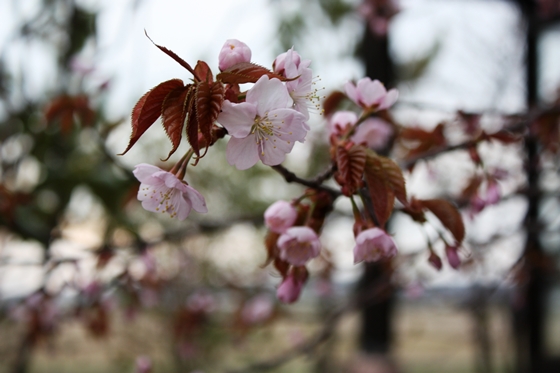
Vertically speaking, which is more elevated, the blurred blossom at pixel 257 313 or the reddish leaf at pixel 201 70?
the reddish leaf at pixel 201 70

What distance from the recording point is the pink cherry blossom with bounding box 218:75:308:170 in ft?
1.48

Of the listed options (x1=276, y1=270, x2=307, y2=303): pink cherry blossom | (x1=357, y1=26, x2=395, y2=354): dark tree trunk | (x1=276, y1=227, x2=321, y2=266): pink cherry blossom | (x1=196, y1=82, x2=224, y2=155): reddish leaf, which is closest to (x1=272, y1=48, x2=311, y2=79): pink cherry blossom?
(x1=196, y1=82, x2=224, y2=155): reddish leaf

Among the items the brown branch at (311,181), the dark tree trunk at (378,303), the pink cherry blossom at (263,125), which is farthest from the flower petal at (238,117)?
the dark tree trunk at (378,303)

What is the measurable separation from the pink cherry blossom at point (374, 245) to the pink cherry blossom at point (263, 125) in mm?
172

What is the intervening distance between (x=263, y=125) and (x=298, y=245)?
198mm

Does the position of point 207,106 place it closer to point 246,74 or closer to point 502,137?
point 246,74

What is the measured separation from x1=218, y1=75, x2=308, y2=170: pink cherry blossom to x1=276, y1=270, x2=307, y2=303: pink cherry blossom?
240 mm

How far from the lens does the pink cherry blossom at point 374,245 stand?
58cm

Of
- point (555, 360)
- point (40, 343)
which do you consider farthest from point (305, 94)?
point (555, 360)

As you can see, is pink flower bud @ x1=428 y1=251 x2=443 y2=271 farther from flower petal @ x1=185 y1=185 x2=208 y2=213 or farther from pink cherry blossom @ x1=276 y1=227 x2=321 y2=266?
flower petal @ x1=185 y1=185 x2=208 y2=213

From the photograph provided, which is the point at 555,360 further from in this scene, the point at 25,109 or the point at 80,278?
the point at 25,109

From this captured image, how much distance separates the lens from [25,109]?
2195 millimetres

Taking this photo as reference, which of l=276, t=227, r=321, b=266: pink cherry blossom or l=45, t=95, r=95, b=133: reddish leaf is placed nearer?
l=276, t=227, r=321, b=266: pink cherry blossom

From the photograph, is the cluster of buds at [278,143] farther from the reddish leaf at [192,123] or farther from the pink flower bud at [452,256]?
the pink flower bud at [452,256]
